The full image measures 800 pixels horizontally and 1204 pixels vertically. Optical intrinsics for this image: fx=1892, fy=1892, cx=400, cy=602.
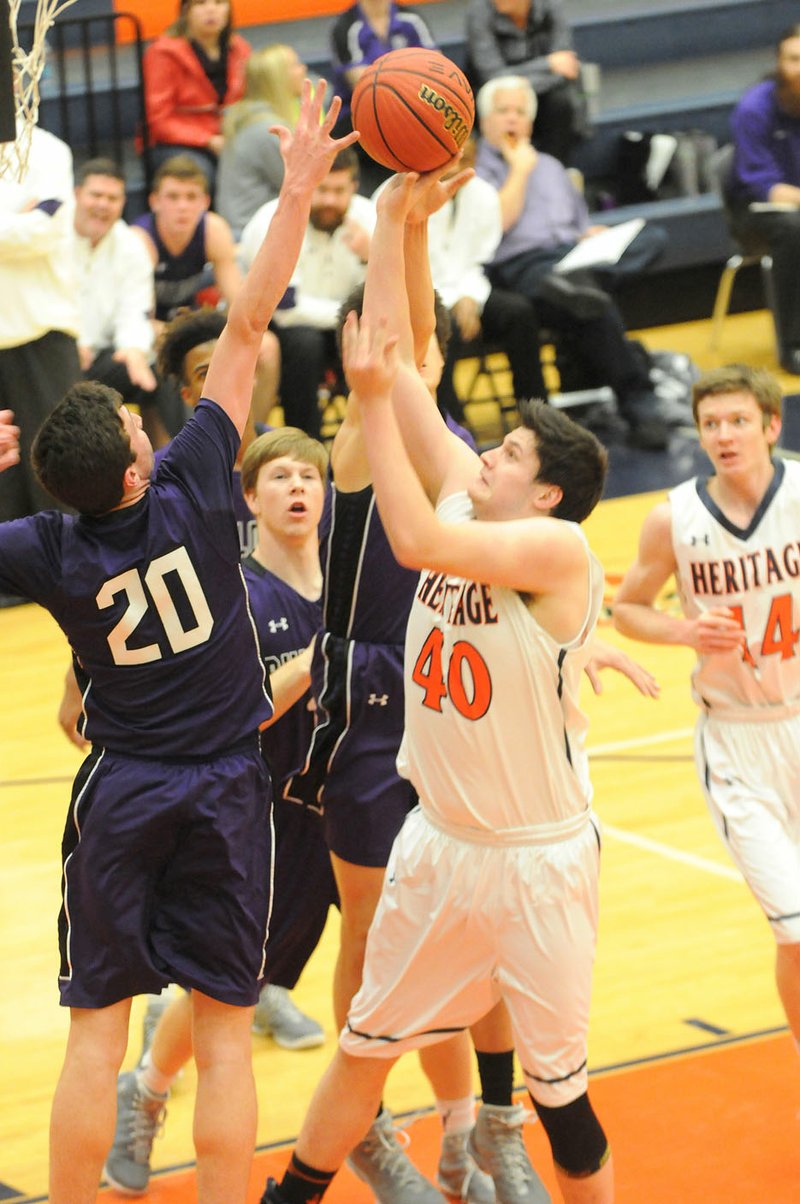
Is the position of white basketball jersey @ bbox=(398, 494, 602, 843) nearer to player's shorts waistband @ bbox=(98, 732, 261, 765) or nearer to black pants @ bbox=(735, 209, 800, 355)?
player's shorts waistband @ bbox=(98, 732, 261, 765)

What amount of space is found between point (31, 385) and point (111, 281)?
0.85 metres

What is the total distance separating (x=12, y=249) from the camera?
8.84 metres

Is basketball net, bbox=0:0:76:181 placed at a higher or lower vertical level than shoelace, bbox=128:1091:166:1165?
higher

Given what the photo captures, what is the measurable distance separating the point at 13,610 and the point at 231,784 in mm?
5750

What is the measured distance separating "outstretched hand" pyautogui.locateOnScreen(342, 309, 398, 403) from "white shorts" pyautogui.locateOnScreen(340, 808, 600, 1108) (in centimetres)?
96

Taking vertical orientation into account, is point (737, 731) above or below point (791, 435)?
above

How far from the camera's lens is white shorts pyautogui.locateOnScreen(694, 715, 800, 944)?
4574 millimetres

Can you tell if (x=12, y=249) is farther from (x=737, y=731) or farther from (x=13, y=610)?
(x=737, y=731)

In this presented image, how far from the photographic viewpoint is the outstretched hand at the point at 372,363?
3633 millimetres

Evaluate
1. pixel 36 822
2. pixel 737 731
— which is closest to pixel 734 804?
pixel 737 731

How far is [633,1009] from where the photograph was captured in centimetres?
540

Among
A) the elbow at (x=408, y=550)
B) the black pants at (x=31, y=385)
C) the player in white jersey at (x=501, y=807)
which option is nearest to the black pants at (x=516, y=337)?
the black pants at (x=31, y=385)

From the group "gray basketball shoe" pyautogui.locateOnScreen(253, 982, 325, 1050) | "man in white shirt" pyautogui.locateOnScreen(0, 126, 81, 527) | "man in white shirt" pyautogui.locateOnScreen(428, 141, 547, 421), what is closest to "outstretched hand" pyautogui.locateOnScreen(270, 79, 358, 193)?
"gray basketball shoe" pyautogui.locateOnScreen(253, 982, 325, 1050)

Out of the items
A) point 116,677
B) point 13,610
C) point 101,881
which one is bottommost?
point 13,610
